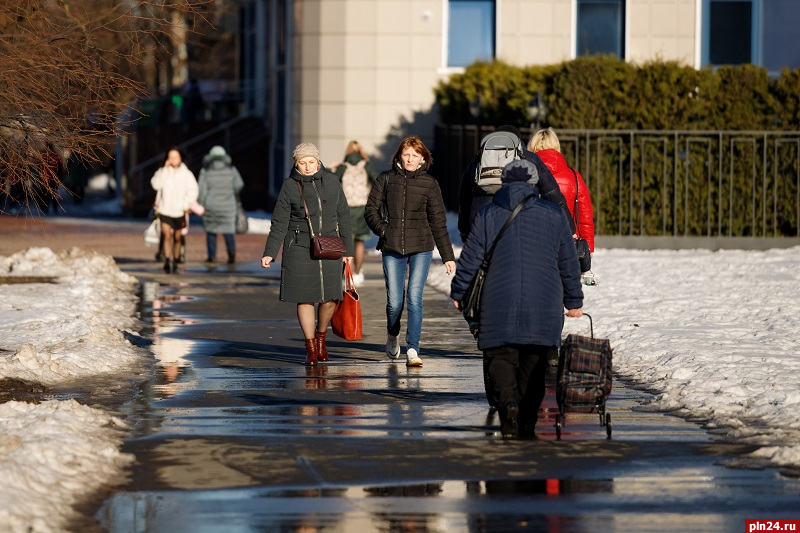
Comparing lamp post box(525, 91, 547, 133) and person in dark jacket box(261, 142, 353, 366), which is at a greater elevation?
lamp post box(525, 91, 547, 133)

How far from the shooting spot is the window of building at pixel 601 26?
29.6m

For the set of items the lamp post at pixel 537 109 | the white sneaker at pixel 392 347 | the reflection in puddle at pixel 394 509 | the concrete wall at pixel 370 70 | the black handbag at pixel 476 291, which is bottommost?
the reflection in puddle at pixel 394 509

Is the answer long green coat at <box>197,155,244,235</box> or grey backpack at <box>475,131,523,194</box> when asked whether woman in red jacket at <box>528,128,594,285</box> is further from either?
long green coat at <box>197,155,244,235</box>

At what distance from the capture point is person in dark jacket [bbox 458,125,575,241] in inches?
418

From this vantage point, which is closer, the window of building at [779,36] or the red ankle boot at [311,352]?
the red ankle boot at [311,352]

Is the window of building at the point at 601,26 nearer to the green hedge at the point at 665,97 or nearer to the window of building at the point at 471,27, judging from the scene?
the window of building at the point at 471,27

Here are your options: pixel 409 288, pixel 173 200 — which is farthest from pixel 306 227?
pixel 173 200

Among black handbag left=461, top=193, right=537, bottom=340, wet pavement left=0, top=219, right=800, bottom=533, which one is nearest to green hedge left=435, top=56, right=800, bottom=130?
wet pavement left=0, top=219, right=800, bottom=533

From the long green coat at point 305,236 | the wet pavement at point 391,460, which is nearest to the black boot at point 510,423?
the wet pavement at point 391,460

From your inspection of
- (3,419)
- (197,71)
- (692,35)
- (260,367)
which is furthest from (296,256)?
(197,71)

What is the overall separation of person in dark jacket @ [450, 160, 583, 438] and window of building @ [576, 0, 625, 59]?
20763 millimetres

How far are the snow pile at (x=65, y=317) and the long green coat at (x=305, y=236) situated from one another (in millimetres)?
1444

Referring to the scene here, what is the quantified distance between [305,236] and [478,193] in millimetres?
1550

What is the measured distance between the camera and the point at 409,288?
12531 millimetres
